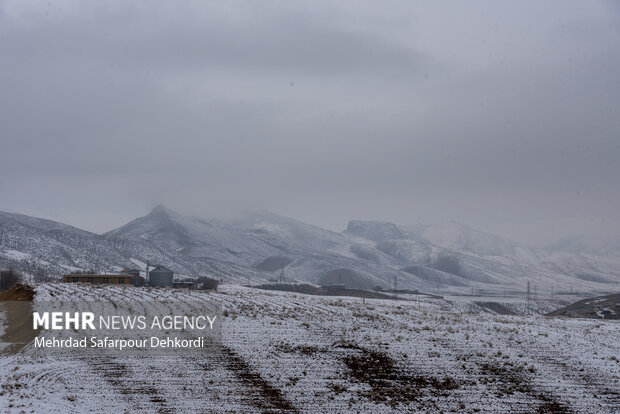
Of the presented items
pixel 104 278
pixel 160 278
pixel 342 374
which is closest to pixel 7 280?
pixel 104 278

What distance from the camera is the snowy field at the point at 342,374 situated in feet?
86.4

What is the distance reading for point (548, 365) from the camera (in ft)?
105

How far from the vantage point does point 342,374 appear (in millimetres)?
30156

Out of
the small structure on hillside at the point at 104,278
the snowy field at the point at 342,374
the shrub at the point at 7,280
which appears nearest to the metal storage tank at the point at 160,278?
the small structure on hillside at the point at 104,278

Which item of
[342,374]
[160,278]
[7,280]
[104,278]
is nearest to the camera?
[342,374]

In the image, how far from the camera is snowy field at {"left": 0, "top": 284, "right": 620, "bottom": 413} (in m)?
26.3

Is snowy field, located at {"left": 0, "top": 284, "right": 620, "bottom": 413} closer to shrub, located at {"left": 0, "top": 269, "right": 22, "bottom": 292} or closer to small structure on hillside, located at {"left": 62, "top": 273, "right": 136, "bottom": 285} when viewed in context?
shrub, located at {"left": 0, "top": 269, "right": 22, "bottom": 292}

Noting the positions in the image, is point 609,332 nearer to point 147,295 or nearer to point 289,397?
point 289,397

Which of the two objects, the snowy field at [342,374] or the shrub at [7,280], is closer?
the snowy field at [342,374]

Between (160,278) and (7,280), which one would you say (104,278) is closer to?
(160,278)

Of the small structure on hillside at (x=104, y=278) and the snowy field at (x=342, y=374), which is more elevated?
the snowy field at (x=342, y=374)

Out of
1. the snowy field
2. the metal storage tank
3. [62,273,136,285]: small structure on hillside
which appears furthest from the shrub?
the snowy field

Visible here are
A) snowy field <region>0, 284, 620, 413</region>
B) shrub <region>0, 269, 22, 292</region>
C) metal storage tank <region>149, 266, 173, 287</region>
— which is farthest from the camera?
metal storage tank <region>149, 266, 173, 287</region>

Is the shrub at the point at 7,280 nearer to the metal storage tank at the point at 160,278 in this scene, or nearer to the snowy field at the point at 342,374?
the metal storage tank at the point at 160,278
